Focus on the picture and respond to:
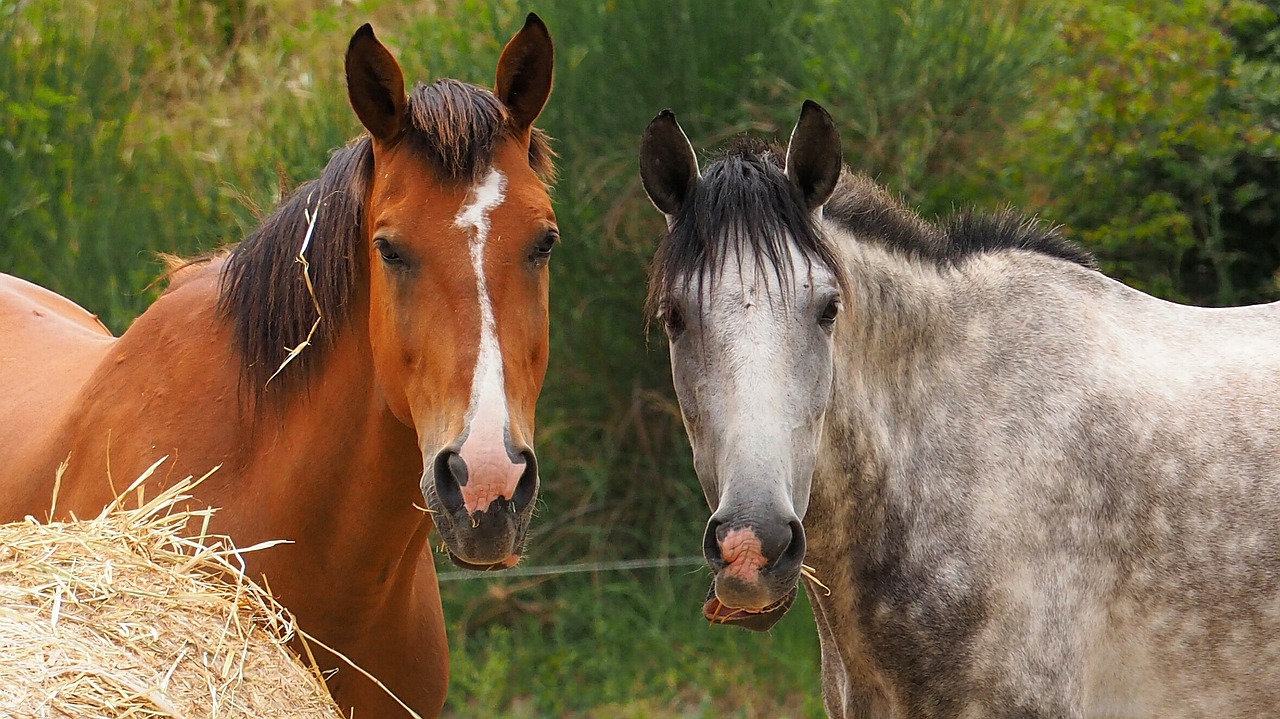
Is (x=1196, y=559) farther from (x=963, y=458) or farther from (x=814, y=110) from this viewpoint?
(x=814, y=110)

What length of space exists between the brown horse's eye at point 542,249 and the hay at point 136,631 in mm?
896

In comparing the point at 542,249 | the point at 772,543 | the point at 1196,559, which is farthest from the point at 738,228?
the point at 1196,559

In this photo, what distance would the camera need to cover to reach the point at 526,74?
3088 millimetres

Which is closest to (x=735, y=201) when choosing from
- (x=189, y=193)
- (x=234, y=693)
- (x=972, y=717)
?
(x=972, y=717)

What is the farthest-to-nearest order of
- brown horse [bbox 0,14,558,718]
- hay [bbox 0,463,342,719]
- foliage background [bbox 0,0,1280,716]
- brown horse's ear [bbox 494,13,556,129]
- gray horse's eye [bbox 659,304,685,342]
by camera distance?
foliage background [bbox 0,0,1280,716] → brown horse's ear [bbox 494,13,556,129] → gray horse's eye [bbox 659,304,685,342] → brown horse [bbox 0,14,558,718] → hay [bbox 0,463,342,719]

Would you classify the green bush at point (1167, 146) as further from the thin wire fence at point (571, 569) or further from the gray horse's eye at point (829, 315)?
the gray horse's eye at point (829, 315)

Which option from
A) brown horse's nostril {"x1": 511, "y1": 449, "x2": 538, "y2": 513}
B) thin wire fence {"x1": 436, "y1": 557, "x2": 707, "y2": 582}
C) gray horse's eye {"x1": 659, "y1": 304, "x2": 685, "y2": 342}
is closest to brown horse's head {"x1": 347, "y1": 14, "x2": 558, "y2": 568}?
brown horse's nostril {"x1": 511, "y1": 449, "x2": 538, "y2": 513}

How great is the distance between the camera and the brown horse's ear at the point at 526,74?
304 cm

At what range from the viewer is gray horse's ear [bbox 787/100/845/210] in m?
2.92

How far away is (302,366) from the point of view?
3.07m

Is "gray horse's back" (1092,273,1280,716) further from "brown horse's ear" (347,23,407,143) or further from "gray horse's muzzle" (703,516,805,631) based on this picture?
"brown horse's ear" (347,23,407,143)

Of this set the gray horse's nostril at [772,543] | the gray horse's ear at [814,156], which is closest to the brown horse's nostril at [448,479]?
the gray horse's nostril at [772,543]

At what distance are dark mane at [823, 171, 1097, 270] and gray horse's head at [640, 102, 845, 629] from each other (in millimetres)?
183

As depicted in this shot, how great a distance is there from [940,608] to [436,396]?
1.23 metres
